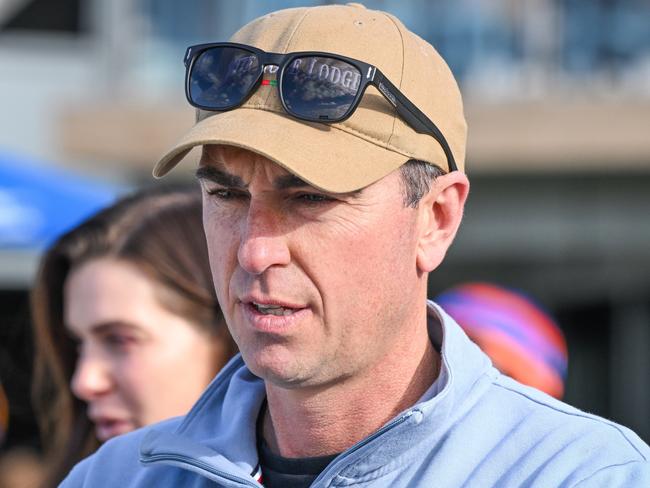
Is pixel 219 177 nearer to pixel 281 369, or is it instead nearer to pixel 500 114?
pixel 281 369

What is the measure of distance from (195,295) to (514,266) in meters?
10.9

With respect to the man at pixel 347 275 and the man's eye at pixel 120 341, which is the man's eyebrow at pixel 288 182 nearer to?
the man at pixel 347 275

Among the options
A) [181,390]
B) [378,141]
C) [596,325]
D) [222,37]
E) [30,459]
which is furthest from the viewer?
[596,325]

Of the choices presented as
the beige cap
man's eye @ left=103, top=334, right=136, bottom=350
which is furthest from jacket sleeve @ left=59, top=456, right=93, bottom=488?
man's eye @ left=103, top=334, right=136, bottom=350

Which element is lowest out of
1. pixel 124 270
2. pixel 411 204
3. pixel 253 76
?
pixel 124 270

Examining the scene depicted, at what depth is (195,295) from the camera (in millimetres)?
3488

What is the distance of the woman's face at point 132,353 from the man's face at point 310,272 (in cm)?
126

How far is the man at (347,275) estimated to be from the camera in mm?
2070

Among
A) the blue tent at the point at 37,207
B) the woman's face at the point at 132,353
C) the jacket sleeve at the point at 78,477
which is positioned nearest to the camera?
the jacket sleeve at the point at 78,477

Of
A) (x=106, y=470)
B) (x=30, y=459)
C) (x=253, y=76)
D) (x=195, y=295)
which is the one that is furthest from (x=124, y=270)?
(x=30, y=459)

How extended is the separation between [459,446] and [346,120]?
580 millimetres

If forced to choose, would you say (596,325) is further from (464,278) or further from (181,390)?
(181,390)

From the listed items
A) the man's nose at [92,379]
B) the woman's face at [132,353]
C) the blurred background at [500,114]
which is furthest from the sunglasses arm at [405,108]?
the blurred background at [500,114]

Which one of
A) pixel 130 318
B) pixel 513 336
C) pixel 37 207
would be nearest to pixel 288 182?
pixel 130 318
